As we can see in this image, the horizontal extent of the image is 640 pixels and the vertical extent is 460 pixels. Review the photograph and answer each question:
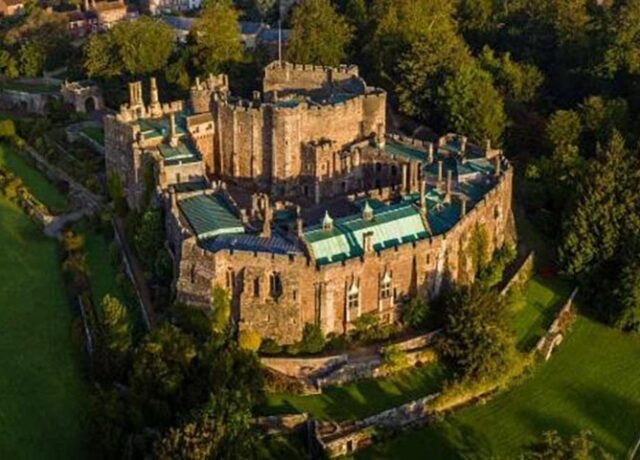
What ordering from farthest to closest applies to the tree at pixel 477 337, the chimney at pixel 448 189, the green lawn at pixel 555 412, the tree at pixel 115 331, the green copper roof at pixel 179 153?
1. the green copper roof at pixel 179 153
2. the chimney at pixel 448 189
3. the tree at pixel 477 337
4. the tree at pixel 115 331
5. the green lawn at pixel 555 412

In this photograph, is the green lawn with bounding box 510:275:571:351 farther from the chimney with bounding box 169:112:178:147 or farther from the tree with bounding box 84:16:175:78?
the tree with bounding box 84:16:175:78

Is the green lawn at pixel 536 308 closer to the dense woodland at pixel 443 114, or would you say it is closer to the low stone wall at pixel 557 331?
the low stone wall at pixel 557 331

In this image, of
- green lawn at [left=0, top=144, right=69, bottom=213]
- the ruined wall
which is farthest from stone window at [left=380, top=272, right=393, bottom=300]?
green lawn at [left=0, top=144, right=69, bottom=213]

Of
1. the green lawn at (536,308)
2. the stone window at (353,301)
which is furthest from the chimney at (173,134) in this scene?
the green lawn at (536,308)

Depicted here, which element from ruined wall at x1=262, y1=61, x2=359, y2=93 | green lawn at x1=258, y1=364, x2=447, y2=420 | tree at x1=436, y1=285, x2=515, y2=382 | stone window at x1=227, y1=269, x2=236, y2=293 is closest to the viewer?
green lawn at x1=258, y1=364, x2=447, y2=420

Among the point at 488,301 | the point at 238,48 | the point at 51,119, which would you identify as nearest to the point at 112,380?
the point at 488,301
